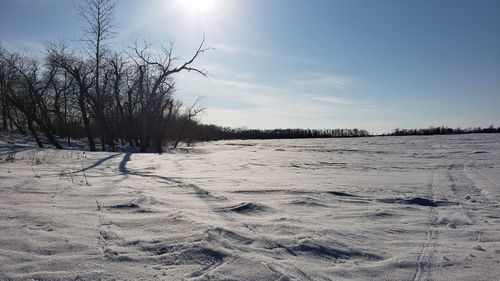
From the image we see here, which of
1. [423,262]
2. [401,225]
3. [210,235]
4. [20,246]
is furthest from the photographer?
[401,225]

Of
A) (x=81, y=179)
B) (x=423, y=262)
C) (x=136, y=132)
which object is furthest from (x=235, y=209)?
(x=136, y=132)

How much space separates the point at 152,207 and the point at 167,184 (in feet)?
8.09

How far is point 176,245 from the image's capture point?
361cm

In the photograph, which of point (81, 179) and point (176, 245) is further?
point (81, 179)

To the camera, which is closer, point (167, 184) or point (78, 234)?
point (78, 234)

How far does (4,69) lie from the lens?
3419cm

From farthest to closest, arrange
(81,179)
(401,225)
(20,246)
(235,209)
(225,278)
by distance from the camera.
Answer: (81,179) < (235,209) < (401,225) < (20,246) < (225,278)

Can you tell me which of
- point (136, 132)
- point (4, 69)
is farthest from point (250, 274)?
point (4, 69)

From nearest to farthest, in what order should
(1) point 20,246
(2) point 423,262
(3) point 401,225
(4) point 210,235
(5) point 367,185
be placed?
1. (1) point 20,246
2. (2) point 423,262
3. (4) point 210,235
4. (3) point 401,225
5. (5) point 367,185

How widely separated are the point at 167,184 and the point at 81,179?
1656 mm

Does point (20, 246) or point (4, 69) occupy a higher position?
point (4, 69)

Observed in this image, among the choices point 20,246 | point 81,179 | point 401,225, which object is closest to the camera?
point 20,246

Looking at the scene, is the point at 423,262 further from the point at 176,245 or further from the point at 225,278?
the point at 176,245

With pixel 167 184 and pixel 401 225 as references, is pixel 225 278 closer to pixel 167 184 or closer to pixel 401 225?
pixel 401 225
